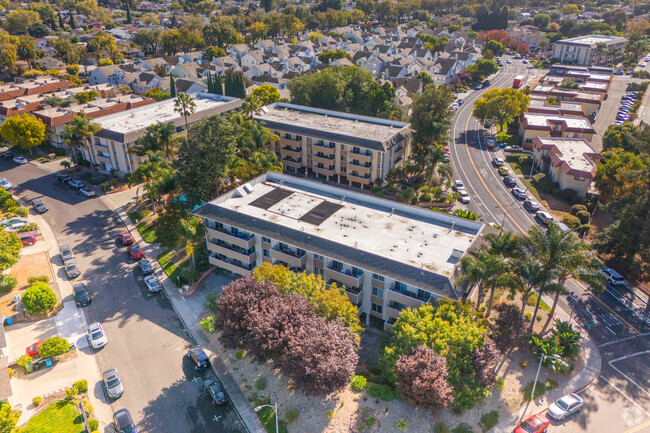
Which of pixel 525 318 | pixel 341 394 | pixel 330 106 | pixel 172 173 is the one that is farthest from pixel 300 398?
pixel 330 106

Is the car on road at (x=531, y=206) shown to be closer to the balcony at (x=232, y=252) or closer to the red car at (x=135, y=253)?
the balcony at (x=232, y=252)

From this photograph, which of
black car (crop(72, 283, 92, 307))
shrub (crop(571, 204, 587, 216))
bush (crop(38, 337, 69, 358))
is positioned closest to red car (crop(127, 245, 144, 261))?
black car (crop(72, 283, 92, 307))

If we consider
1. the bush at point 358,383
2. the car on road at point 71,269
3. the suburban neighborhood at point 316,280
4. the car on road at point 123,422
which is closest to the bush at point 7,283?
the suburban neighborhood at point 316,280

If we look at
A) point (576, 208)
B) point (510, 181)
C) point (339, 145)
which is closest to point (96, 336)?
point (339, 145)

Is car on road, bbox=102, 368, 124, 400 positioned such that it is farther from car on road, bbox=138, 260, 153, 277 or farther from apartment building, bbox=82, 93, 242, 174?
apartment building, bbox=82, 93, 242, 174

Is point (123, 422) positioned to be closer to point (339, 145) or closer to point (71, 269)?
point (71, 269)

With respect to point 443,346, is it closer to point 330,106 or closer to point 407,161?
point 407,161

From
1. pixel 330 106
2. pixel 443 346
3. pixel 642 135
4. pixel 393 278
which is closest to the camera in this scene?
pixel 443 346
